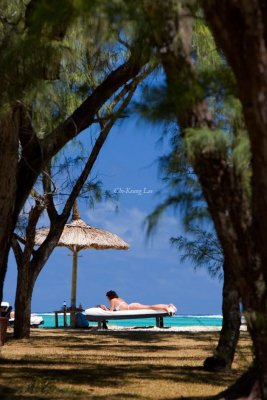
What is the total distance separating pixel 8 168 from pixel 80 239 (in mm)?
8669

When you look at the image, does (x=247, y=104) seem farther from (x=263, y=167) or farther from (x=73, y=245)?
(x=73, y=245)

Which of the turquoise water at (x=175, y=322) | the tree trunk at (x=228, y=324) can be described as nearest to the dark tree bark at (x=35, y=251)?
the tree trunk at (x=228, y=324)

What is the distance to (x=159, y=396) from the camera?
4.54 meters

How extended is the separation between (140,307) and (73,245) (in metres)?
1.75

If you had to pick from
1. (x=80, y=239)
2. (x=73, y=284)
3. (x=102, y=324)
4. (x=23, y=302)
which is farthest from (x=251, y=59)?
(x=73, y=284)

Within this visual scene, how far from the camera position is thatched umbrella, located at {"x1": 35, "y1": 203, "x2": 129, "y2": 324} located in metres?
14.0

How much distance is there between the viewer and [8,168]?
5.43 metres

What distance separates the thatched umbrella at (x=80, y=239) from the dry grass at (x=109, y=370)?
190 inches

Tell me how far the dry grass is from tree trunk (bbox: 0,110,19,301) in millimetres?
1093

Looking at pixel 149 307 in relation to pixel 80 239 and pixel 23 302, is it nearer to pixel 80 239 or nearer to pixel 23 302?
pixel 80 239

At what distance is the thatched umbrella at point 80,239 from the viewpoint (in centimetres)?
1395

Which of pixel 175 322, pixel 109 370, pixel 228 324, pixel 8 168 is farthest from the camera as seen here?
pixel 175 322

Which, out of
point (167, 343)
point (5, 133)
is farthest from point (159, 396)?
point (167, 343)

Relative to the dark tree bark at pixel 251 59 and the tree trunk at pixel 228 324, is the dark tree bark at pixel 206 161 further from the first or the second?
the tree trunk at pixel 228 324
